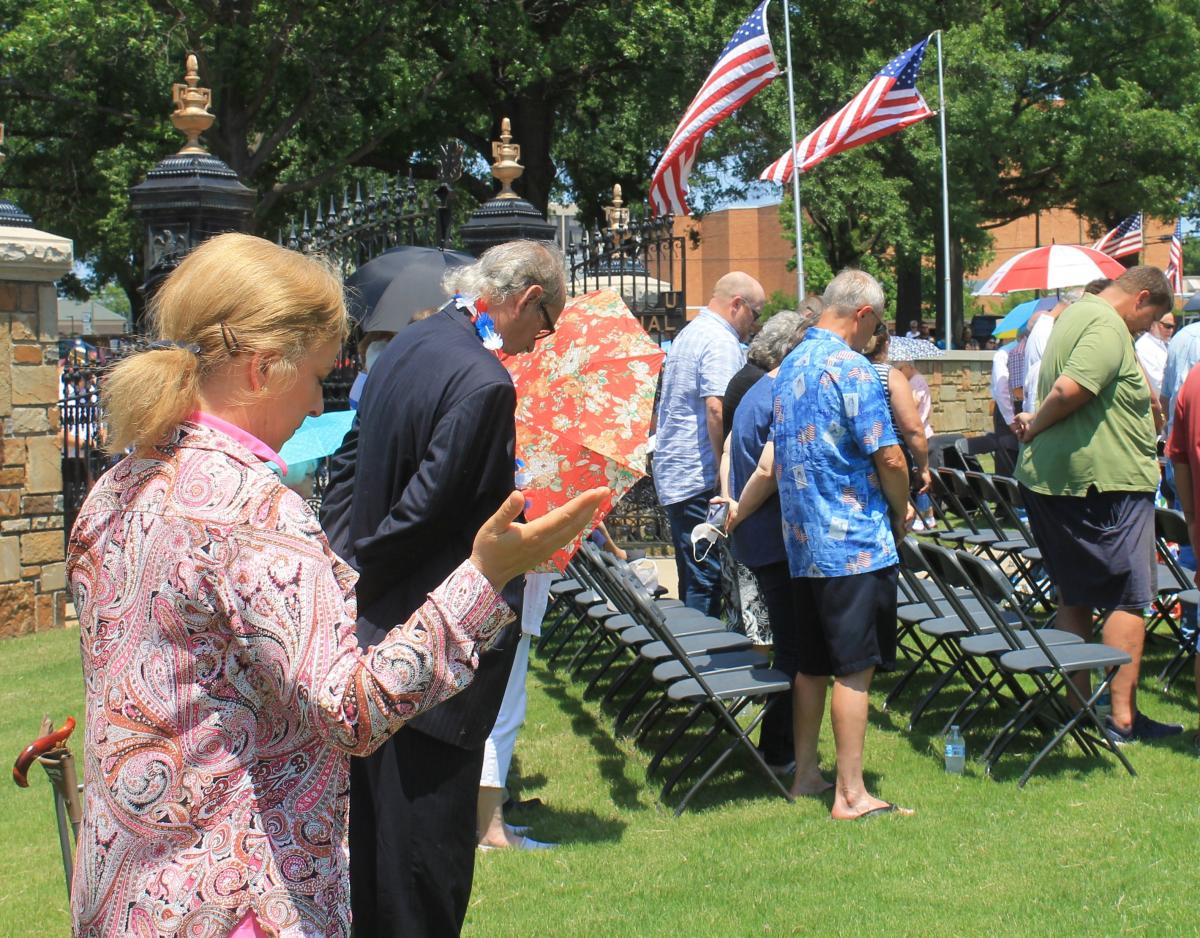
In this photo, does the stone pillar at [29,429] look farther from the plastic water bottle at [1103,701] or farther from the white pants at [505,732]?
the plastic water bottle at [1103,701]

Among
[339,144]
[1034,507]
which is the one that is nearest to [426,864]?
[1034,507]

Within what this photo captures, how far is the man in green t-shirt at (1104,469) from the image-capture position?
5.47 metres

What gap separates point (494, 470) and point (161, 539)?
3.84ft

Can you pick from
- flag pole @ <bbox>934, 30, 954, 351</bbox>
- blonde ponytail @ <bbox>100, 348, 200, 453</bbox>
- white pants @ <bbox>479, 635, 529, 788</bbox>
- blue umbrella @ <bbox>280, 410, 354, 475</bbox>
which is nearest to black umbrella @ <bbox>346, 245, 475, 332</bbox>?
blue umbrella @ <bbox>280, 410, 354, 475</bbox>

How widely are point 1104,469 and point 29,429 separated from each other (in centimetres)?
649

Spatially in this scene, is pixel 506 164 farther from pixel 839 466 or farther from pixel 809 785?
pixel 809 785

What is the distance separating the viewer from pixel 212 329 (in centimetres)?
182

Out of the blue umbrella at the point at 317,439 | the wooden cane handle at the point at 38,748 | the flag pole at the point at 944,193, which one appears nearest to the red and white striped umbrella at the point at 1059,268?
the flag pole at the point at 944,193

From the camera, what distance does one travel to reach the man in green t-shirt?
5473 mm

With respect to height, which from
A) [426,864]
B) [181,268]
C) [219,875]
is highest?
[181,268]

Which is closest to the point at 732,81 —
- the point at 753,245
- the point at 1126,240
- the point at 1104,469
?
the point at 1104,469

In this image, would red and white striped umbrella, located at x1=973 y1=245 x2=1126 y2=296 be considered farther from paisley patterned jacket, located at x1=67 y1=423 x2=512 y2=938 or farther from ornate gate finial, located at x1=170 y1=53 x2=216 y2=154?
paisley patterned jacket, located at x1=67 y1=423 x2=512 y2=938

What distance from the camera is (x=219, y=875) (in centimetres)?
171

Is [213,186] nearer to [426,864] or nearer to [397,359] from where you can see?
[397,359]
